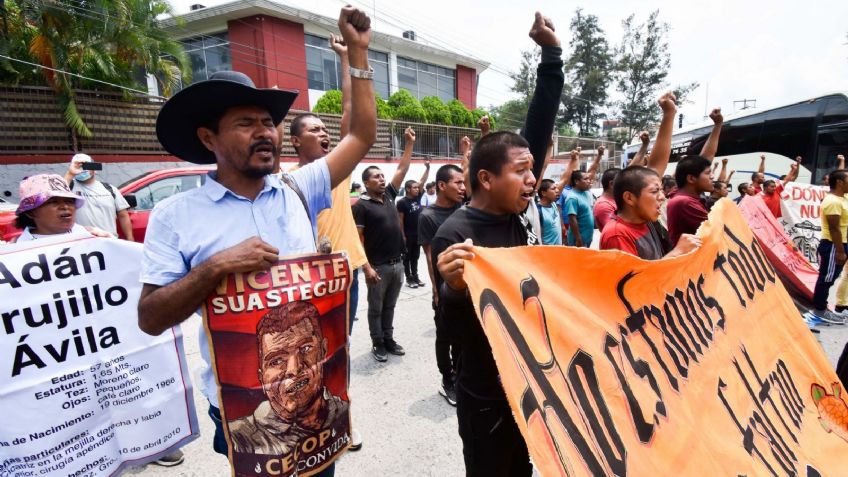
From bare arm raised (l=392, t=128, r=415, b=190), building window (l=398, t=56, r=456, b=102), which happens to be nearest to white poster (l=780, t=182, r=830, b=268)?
bare arm raised (l=392, t=128, r=415, b=190)

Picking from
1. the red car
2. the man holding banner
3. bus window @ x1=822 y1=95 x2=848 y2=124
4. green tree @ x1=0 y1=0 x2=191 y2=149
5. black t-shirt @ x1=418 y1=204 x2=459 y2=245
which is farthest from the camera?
green tree @ x1=0 y1=0 x2=191 y2=149

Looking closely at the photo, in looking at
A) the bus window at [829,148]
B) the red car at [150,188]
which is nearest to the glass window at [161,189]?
the red car at [150,188]

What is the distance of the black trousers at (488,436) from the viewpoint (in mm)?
1814

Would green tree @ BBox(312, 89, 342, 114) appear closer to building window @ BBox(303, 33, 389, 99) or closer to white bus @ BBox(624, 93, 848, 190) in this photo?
building window @ BBox(303, 33, 389, 99)

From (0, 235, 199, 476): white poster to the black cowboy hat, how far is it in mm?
920

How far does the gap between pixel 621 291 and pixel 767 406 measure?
1.01m

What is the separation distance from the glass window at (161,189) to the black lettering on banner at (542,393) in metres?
6.67

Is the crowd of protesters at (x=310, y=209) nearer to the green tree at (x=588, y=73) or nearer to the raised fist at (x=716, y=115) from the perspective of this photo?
the raised fist at (x=716, y=115)

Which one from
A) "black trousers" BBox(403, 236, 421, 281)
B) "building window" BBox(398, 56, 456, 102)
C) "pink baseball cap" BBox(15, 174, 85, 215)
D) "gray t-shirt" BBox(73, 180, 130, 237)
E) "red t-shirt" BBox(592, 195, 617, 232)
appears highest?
"building window" BBox(398, 56, 456, 102)

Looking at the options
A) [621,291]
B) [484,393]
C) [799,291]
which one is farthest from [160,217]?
[799,291]

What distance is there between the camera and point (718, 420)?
1.92 meters

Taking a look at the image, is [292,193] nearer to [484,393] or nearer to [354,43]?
[354,43]

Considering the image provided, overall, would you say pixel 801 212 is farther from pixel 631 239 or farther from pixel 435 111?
pixel 435 111

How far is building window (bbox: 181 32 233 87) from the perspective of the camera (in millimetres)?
20109
